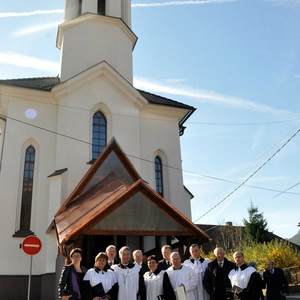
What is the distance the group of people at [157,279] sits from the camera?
6.40 metres

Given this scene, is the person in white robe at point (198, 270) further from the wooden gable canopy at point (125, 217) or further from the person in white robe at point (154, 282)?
the wooden gable canopy at point (125, 217)

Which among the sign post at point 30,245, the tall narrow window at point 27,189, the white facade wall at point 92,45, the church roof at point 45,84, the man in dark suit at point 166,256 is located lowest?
the man in dark suit at point 166,256

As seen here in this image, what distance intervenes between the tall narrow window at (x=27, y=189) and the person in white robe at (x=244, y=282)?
10572 mm

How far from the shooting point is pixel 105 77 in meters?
18.0

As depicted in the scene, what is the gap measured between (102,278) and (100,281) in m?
0.07

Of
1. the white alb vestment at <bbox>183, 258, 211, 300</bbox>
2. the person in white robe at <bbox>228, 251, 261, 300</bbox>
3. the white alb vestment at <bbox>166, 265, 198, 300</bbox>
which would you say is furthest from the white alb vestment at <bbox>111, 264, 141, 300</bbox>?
the person in white robe at <bbox>228, 251, 261, 300</bbox>

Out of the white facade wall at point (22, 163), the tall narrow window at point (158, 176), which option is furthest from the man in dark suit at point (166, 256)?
the tall narrow window at point (158, 176)

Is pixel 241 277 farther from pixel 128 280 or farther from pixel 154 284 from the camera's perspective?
pixel 128 280

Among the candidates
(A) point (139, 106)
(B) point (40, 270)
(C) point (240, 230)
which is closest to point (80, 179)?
(B) point (40, 270)

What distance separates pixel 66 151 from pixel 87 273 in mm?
9902

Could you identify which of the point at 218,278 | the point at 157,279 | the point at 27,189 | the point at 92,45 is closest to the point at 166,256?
the point at 157,279

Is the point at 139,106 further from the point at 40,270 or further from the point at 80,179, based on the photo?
the point at 40,270

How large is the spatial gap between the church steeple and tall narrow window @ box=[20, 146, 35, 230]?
4652mm

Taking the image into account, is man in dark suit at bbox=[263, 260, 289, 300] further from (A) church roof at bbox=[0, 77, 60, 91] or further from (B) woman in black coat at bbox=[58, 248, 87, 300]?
(A) church roof at bbox=[0, 77, 60, 91]
